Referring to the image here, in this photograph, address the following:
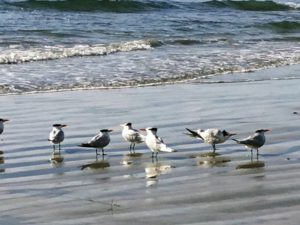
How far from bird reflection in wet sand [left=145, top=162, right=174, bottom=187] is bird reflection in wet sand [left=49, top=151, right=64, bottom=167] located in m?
0.73

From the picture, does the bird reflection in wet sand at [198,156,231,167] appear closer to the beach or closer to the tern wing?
the beach

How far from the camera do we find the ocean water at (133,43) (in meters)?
12.8

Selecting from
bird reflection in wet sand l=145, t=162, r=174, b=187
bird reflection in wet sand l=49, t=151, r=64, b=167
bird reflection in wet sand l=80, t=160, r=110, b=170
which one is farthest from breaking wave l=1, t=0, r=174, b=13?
bird reflection in wet sand l=145, t=162, r=174, b=187

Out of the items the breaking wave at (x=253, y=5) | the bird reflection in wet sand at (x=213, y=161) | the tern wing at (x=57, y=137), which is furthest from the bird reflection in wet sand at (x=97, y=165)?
the breaking wave at (x=253, y=5)

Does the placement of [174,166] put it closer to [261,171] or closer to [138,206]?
[261,171]

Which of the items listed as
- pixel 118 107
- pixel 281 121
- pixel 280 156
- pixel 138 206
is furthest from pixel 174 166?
pixel 118 107

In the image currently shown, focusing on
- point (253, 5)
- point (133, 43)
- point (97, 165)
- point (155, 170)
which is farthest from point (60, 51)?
point (253, 5)

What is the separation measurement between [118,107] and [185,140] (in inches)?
85.9

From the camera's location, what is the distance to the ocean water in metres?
12.8

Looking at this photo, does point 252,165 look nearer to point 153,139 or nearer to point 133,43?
point 153,139

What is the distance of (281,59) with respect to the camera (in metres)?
15.4

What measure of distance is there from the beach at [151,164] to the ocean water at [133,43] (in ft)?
5.82

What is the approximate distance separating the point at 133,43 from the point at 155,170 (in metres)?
11.2

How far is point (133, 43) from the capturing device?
57.3 ft
